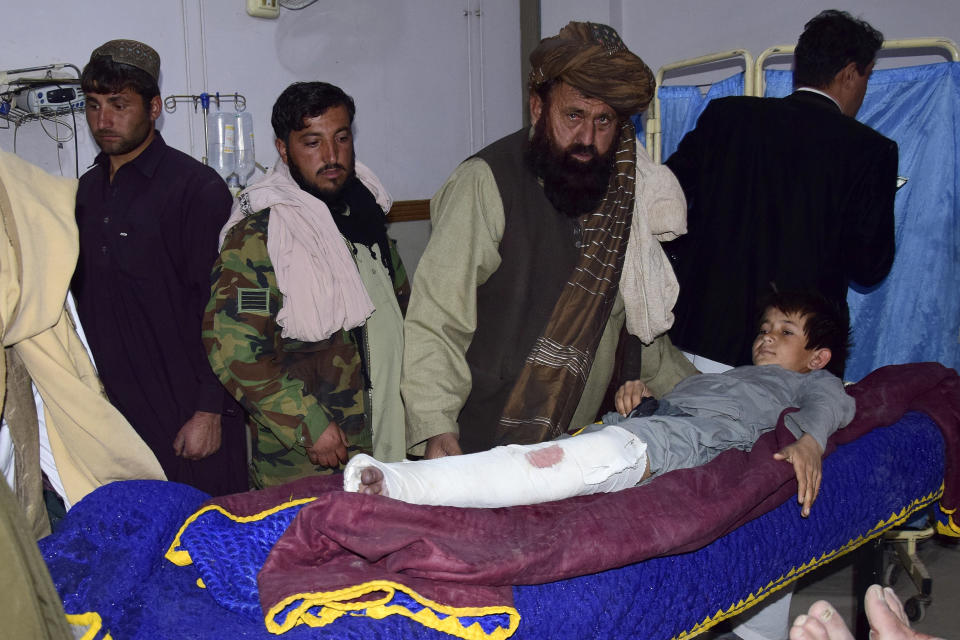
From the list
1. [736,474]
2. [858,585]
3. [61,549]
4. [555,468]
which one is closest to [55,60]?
[61,549]

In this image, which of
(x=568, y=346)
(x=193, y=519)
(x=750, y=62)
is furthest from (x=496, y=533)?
(x=750, y=62)

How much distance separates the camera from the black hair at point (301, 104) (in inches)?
96.7

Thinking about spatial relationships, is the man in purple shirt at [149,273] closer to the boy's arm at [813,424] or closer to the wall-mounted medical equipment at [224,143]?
the wall-mounted medical equipment at [224,143]

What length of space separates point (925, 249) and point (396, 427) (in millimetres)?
2440

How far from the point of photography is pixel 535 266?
7.23ft

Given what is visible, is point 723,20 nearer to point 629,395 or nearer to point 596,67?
point 596,67

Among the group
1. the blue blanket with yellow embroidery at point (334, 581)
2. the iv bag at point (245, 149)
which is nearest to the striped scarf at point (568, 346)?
the blue blanket with yellow embroidery at point (334, 581)

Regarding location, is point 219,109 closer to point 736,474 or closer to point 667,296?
point 667,296

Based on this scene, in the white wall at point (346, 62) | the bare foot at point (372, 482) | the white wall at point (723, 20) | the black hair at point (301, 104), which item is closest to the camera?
the bare foot at point (372, 482)

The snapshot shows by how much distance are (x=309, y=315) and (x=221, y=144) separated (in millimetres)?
2094

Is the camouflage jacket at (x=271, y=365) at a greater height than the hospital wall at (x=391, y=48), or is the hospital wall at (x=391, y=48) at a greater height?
the hospital wall at (x=391, y=48)

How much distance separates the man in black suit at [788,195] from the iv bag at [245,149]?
2.09 m

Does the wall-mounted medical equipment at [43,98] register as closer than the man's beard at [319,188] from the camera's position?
No

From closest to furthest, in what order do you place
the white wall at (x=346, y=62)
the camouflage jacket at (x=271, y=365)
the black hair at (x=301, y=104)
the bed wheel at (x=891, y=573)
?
the camouflage jacket at (x=271, y=365) < the black hair at (x=301, y=104) < the bed wheel at (x=891, y=573) < the white wall at (x=346, y=62)
